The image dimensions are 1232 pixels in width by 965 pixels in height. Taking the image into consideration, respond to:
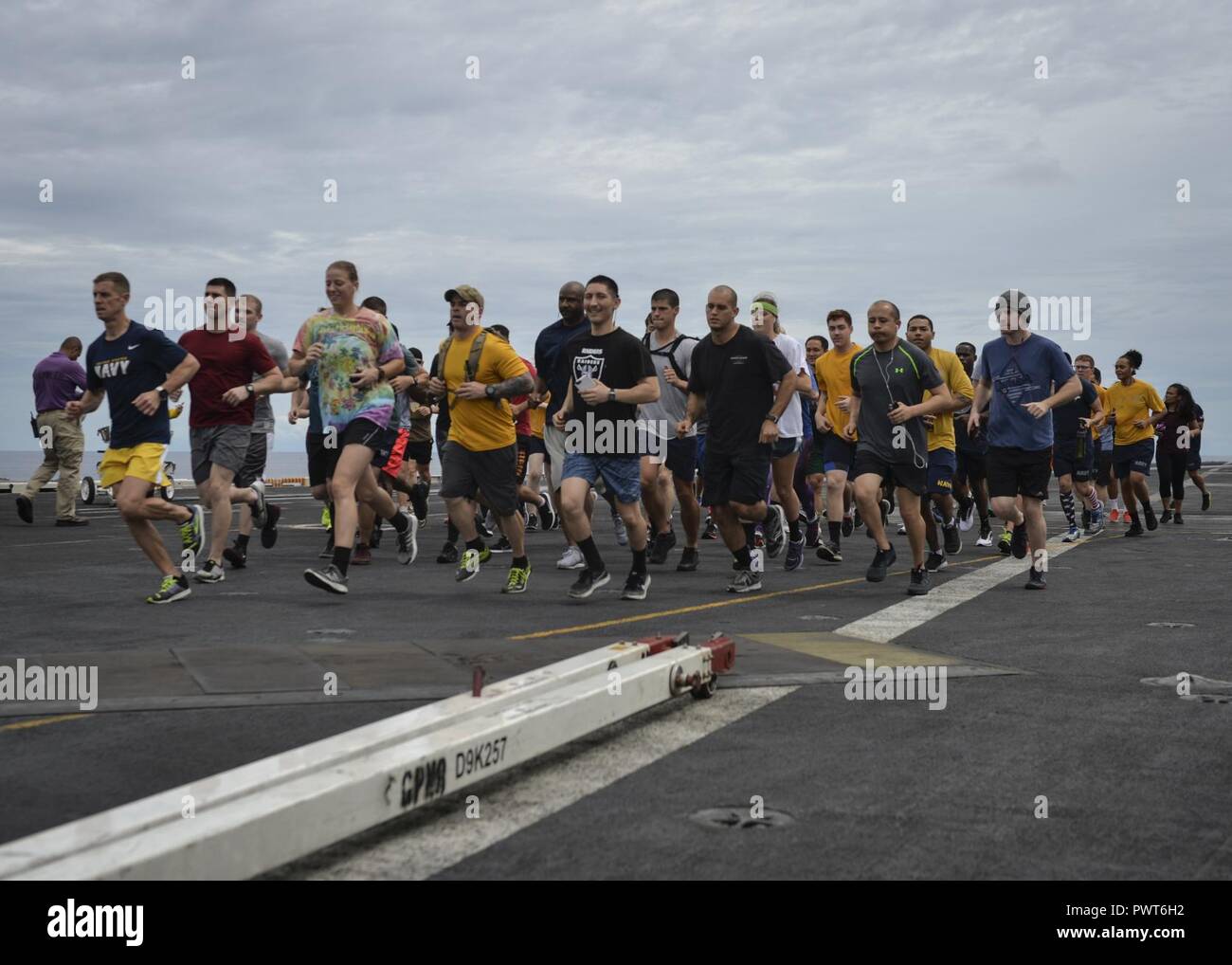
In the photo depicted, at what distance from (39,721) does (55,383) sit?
15.0 meters

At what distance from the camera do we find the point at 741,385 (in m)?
10.8

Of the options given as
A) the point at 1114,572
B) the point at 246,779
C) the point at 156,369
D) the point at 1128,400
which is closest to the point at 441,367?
→ the point at 156,369

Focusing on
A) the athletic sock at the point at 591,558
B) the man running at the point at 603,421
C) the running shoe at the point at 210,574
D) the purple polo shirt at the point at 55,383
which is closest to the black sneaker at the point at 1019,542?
the man running at the point at 603,421

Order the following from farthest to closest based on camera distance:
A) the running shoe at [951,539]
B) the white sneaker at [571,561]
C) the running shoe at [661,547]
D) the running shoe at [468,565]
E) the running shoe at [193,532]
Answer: the running shoe at [951,539] < the running shoe at [661,547] < the white sneaker at [571,561] < the running shoe at [193,532] < the running shoe at [468,565]

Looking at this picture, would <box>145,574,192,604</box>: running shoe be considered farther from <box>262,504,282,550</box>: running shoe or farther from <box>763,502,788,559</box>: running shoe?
<box>763,502,788,559</box>: running shoe

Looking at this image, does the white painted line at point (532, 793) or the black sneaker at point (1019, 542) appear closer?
the white painted line at point (532, 793)

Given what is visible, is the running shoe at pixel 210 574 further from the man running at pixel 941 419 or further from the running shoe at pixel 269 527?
the man running at pixel 941 419

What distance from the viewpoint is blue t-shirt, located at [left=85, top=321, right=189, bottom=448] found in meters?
9.55

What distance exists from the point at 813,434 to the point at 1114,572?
4657 millimetres

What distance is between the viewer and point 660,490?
43.8 ft

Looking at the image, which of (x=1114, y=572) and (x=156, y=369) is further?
(x=1114, y=572)

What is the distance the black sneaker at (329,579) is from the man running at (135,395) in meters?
0.92

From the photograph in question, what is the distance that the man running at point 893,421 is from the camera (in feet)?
36.0
